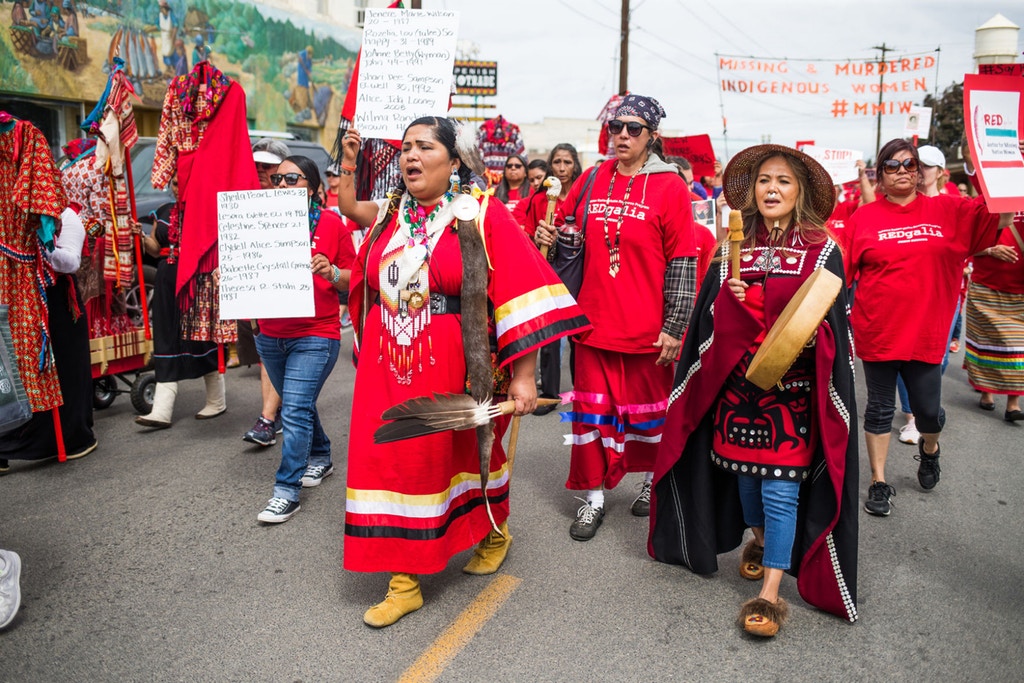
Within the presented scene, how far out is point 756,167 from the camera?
3617 mm

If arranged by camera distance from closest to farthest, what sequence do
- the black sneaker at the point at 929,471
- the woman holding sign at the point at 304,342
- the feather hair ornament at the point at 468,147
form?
the feather hair ornament at the point at 468,147, the woman holding sign at the point at 304,342, the black sneaker at the point at 929,471

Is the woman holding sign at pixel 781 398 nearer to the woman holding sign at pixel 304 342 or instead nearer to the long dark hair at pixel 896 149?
the long dark hair at pixel 896 149

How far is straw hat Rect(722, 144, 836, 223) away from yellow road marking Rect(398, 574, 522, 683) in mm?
2018

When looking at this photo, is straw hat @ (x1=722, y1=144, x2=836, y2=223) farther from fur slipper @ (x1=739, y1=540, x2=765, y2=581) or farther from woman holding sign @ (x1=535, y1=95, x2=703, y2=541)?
fur slipper @ (x1=739, y1=540, x2=765, y2=581)

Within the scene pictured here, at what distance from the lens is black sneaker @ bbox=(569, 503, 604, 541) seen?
439 centimetres

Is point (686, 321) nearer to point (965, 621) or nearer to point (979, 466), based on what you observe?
point (965, 621)

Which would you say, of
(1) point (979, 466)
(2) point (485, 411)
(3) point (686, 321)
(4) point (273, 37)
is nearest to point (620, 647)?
(2) point (485, 411)

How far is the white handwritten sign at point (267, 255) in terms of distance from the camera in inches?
179

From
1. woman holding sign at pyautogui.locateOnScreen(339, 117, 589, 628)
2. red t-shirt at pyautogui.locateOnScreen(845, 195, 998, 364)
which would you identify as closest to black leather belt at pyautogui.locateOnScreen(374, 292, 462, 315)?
woman holding sign at pyautogui.locateOnScreen(339, 117, 589, 628)

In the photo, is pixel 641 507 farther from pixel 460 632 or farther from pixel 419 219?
pixel 419 219

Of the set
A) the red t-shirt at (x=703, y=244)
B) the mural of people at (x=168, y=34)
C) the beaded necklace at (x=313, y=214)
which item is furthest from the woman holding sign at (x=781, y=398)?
the mural of people at (x=168, y=34)

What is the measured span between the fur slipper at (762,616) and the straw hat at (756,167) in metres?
1.59

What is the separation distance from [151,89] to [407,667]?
873 inches

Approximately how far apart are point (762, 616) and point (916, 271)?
2472mm
